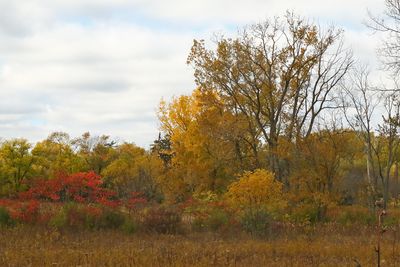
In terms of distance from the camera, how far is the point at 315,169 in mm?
22281

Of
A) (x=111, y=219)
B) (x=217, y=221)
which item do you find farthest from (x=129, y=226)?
(x=217, y=221)

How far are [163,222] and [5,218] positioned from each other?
550 cm

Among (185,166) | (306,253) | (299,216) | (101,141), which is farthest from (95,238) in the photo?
(101,141)

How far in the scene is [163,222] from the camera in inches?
696

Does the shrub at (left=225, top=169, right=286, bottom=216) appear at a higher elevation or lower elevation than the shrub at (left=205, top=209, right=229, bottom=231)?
higher

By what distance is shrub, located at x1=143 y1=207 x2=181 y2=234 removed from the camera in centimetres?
1755

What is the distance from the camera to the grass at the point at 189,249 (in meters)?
10.1

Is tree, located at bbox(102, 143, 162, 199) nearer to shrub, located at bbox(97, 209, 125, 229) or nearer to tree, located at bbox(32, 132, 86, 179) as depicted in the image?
tree, located at bbox(32, 132, 86, 179)

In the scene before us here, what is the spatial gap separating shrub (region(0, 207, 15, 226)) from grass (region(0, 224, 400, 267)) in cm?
99

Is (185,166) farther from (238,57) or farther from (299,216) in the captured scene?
(299,216)

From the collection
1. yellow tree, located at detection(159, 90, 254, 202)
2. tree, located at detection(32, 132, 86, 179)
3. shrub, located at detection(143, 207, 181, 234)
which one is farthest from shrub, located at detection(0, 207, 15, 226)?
tree, located at detection(32, 132, 86, 179)

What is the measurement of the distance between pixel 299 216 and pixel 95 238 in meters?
9.70

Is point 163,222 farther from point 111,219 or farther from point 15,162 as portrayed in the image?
point 15,162

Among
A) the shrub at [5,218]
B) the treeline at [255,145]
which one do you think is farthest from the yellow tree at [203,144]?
the shrub at [5,218]
